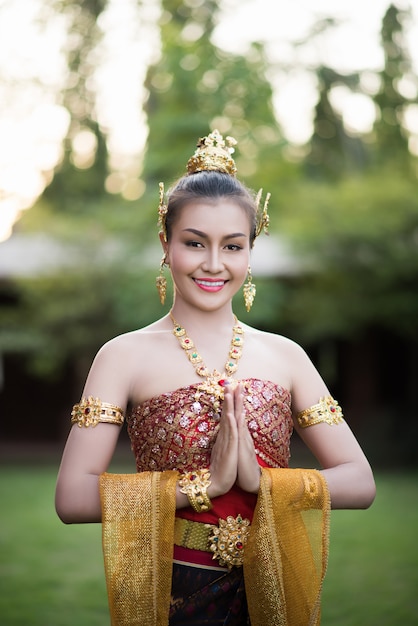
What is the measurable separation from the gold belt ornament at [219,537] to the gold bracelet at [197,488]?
0.24 ft

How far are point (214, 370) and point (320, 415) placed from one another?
1.06 feet

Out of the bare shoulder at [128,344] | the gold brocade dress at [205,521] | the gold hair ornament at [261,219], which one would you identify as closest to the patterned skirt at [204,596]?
the gold brocade dress at [205,521]

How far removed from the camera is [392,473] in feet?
38.0

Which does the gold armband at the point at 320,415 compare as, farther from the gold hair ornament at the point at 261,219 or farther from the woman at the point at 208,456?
the gold hair ornament at the point at 261,219

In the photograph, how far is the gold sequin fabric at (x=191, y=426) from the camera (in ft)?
6.96

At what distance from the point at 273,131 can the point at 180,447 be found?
11.1 meters

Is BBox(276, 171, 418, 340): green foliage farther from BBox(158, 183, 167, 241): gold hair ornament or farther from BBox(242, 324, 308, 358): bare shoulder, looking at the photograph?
BBox(158, 183, 167, 241): gold hair ornament

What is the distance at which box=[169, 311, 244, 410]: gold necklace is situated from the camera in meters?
2.15

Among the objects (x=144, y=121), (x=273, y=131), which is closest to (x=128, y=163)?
(x=144, y=121)

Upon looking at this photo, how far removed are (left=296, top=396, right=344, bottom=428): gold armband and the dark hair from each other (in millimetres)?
518

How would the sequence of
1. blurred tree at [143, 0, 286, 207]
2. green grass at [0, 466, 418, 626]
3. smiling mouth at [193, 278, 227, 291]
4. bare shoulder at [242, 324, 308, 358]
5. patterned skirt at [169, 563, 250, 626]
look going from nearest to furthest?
patterned skirt at [169, 563, 250, 626]
smiling mouth at [193, 278, 227, 291]
bare shoulder at [242, 324, 308, 358]
green grass at [0, 466, 418, 626]
blurred tree at [143, 0, 286, 207]

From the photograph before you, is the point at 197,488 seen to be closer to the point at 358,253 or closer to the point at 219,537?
the point at 219,537

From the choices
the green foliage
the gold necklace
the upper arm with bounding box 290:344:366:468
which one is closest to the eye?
the gold necklace

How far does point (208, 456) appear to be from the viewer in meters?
2.12
